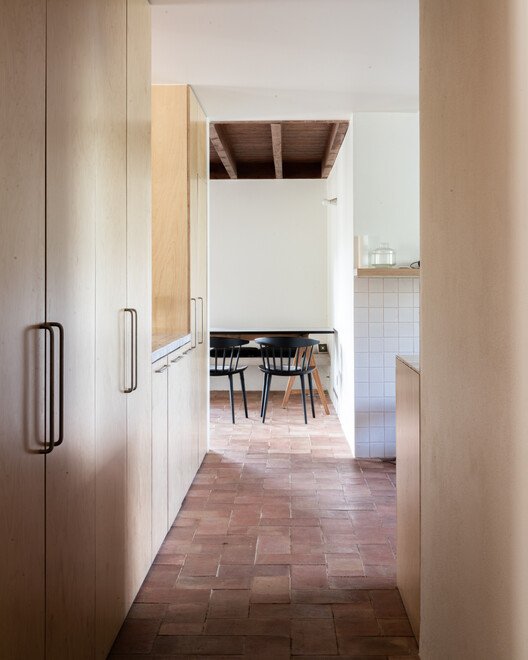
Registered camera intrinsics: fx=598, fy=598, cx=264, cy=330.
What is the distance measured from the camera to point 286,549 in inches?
109

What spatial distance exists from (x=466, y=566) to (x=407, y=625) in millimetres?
910

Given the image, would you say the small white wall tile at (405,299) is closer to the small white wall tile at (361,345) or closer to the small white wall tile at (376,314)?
the small white wall tile at (376,314)

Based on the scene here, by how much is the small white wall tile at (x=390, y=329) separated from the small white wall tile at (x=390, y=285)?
0.84 ft

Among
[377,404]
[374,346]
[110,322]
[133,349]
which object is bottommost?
[377,404]

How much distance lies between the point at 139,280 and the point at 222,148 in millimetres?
3937

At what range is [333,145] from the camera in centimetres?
592

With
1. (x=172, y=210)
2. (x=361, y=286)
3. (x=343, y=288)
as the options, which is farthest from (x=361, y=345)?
(x=172, y=210)

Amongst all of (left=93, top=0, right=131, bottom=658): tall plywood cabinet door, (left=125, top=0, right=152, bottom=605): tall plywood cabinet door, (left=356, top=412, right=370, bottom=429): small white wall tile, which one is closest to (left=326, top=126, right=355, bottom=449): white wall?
(left=356, top=412, right=370, bottom=429): small white wall tile

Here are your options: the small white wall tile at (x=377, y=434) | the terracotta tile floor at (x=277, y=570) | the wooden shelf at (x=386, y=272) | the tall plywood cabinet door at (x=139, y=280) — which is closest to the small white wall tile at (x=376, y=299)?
the wooden shelf at (x=386, y=272)

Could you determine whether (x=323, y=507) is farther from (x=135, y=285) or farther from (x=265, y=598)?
(x=135, y=285)

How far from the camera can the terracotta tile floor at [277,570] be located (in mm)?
2033

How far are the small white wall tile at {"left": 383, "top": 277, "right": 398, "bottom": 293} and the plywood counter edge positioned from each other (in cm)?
165

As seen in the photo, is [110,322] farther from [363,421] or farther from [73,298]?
[363,421]

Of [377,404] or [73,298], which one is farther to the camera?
[377,404]
